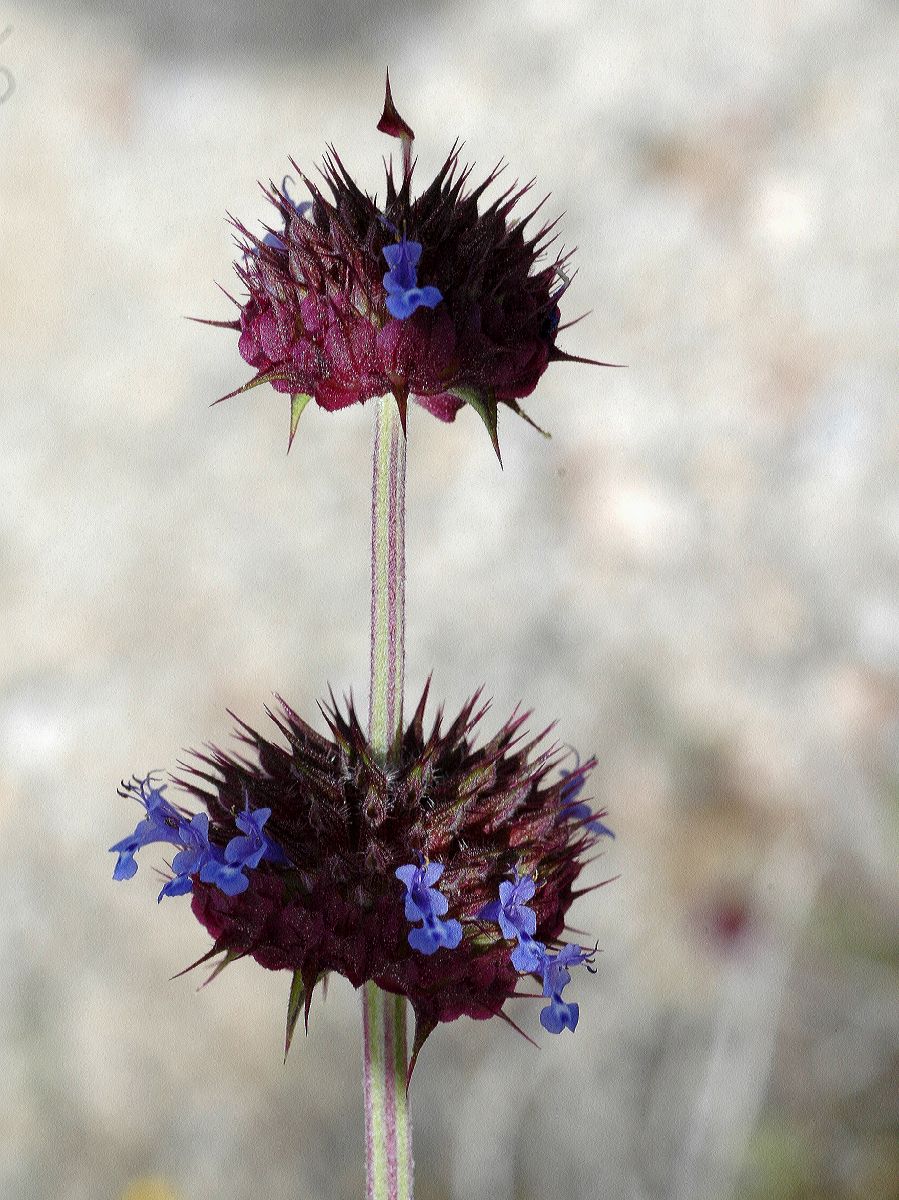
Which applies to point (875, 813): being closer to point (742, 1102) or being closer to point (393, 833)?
point (742, 1102)

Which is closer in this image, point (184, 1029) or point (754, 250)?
point (184, 1029)

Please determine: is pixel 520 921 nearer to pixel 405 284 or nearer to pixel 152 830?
pixel 152 830

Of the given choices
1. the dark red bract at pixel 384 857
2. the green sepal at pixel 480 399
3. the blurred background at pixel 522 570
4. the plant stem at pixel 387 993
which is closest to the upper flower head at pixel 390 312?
the green sepal at pixel 480 399

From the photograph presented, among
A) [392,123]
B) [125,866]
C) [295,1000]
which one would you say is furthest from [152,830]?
[392,123]

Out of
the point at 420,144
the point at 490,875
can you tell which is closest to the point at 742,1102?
the point at 490,875

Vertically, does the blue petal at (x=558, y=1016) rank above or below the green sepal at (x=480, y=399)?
below

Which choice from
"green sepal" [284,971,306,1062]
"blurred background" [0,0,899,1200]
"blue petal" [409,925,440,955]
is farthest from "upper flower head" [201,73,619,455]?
"blurred background" [0,0,899,1200]

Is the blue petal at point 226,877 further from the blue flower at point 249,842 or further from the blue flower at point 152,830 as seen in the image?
the blue flower at point 152,830
